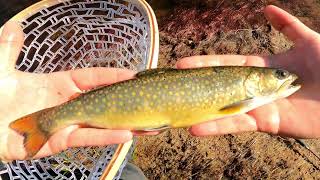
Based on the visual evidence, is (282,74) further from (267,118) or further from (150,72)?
(150,72)

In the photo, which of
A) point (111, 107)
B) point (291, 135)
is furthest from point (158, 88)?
point (291, 135)

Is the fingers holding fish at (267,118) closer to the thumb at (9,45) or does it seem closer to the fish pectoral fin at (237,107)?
the fish pectoral fin at (237,107)

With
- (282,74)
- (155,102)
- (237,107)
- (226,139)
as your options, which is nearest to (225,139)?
(226,139)

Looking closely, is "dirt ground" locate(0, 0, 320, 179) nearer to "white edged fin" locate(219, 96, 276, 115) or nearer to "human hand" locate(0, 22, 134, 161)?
"white edged fin" locate(219, 96, 276, 115)

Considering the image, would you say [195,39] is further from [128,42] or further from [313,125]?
[313,125]

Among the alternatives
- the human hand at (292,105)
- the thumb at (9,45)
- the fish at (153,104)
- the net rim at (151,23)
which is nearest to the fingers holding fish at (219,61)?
the human hand at (292,105)
